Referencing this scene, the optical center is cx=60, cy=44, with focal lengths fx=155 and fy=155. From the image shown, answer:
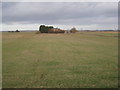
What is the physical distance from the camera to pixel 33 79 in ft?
19.0

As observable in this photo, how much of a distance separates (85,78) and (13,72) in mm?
3154

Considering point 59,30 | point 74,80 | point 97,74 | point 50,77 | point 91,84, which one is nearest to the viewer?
point 91,84

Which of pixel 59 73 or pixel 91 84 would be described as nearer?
pixel 91 84

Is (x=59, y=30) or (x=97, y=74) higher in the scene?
(x=59, y=30)

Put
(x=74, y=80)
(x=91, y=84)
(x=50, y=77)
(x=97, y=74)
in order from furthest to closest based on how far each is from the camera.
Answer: (x=97, y=74), (x=50, y=77), (x=74, y=80), (x=91, y=84)

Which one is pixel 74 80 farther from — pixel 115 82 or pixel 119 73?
pixel 119 73

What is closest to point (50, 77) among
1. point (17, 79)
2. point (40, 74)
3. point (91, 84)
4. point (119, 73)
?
point (40, 74)

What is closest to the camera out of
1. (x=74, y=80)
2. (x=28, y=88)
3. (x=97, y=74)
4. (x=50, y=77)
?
(x=28, y=88)

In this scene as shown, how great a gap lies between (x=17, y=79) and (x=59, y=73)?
1.76 metres

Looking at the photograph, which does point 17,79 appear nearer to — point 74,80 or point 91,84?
point 74,80

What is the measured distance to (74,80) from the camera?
563cm

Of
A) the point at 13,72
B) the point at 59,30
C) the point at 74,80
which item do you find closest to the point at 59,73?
the point at 74,80

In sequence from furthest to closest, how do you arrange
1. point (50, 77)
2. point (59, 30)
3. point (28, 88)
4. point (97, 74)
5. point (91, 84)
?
point (59, 30)
point (97, 74)
point (50, 77)
point (91, 84)
point (28, 88)

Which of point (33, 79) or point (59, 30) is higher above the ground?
point (59, 30)
